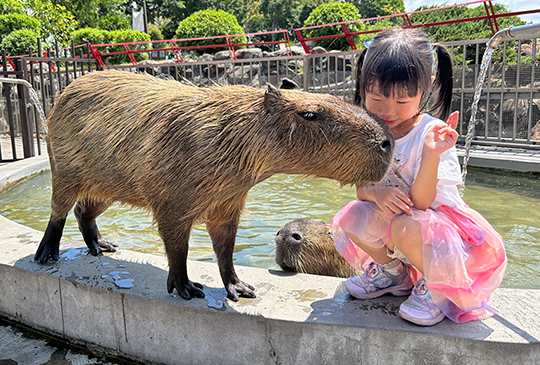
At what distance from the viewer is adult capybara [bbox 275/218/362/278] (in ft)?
10.7

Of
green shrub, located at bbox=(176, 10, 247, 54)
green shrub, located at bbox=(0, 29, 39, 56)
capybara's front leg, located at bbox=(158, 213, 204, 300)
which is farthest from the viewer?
green shrub, located at bbox=(176, 10, 247, 54)

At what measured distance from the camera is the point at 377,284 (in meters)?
2.31

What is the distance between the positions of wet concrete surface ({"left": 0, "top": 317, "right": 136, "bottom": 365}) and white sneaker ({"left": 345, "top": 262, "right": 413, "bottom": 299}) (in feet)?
3.99

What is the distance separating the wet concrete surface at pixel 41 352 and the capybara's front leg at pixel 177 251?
495 mm

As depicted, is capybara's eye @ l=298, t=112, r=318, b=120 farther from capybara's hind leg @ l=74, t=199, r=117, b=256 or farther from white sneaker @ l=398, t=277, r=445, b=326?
capybara's hind leg @ l=74, t=199, r=117, b=256

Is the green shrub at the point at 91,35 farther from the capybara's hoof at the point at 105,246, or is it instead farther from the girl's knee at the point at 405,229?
the girl's knee at the point at 405,229

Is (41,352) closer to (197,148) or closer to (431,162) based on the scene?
(197,148)

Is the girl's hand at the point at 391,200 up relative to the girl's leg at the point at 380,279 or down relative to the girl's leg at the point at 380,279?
up

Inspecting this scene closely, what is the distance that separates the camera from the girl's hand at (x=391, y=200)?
2004 mm

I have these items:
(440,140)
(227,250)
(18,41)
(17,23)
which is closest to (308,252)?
(227,250)

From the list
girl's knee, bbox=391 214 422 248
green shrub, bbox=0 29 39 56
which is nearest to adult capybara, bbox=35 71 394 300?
girl's knee, bbox=391 214 422 248

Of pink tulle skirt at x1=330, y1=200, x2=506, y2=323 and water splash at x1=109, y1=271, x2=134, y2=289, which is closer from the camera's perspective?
pink tulle skirt at x1=330, y1=200, x2=506, y2=323

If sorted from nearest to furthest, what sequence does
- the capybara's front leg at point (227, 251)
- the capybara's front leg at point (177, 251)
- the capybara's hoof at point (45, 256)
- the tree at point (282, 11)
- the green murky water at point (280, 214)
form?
the capybara's front leg at point (177, 251) < the capybara's front leg at point (227, 251) < the capybara's hoof at point (45, 256) < the green murky water at point (280, 214) < the tree at point (282, 11)

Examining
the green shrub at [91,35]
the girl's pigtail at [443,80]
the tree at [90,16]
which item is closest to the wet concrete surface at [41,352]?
the girl's pigtail at [443,80]
